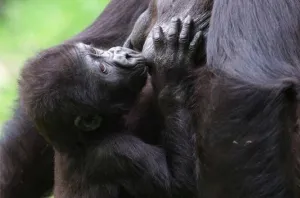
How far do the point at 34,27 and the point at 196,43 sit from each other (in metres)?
3.98

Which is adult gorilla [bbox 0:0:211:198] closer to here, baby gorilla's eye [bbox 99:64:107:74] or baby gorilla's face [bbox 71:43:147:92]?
baby gorilla's face [bbox 71:43:147:92]

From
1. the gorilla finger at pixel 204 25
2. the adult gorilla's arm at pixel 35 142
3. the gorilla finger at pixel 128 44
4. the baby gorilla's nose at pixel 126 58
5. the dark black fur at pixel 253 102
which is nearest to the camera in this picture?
the dark black fur at pixel 253 102

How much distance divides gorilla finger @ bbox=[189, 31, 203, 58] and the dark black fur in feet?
0.65

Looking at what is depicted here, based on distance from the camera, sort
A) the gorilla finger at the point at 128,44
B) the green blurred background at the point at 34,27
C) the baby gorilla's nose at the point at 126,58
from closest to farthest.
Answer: the baby gorilla's nose at the point at 126,58, the gorilla finger at the point at 128,44, the green blurred background at the point at 34,27

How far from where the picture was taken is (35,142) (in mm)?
3934

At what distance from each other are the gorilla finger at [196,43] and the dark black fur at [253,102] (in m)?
0.20

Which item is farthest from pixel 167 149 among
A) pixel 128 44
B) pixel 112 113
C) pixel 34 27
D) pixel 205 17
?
pixel 34 27

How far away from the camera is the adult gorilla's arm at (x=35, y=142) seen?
383 centimetres

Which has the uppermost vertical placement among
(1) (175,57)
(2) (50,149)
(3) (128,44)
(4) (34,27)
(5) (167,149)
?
(1) (175,57)

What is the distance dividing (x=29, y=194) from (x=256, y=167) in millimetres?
1626

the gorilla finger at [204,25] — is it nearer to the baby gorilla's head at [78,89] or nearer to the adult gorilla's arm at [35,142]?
the baby gorilla's head at [78,89]

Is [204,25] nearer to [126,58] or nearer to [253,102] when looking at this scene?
[126,58]

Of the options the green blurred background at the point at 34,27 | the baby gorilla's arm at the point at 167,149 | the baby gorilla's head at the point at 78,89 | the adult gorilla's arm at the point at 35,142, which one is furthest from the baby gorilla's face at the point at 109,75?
the green blurred background at the point at 34,27

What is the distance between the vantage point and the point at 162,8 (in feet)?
11.1
